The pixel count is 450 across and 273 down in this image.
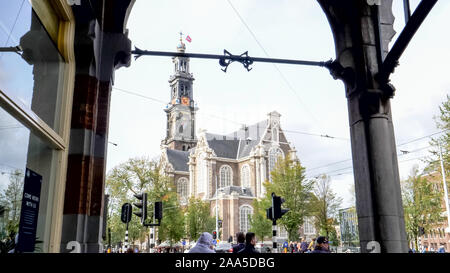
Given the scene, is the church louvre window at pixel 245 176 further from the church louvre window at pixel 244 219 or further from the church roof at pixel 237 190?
the church louvre window at pixel 244 219

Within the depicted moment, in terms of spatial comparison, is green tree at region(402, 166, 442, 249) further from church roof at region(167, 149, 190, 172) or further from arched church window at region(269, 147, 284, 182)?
church roof at region(167, 149, 190, 172)

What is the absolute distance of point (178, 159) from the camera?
69.7m

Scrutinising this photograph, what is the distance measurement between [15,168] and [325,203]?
35032 millimetres

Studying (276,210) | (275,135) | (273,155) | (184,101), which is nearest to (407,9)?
(276,210)

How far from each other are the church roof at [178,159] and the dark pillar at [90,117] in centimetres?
6275

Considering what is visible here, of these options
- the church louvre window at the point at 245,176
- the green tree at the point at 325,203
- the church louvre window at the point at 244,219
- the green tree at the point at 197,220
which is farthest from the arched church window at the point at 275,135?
the green tree at the point at 325,203

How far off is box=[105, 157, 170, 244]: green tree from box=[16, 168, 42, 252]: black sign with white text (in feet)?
94.6

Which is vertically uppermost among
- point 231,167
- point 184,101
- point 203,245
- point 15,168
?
point 184,101

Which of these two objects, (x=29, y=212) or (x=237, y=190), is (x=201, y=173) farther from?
(x=29, y=212)

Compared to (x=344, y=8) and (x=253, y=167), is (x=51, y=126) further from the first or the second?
(x=253, y=167)

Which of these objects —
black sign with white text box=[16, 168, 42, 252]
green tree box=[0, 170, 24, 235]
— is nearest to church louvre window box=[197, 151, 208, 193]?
black sign with white text box=[16, 168, 42, 252]
